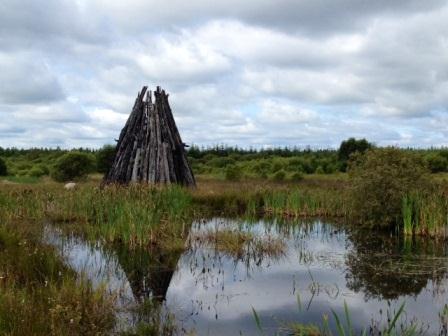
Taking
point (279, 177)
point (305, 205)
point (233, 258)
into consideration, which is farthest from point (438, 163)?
point (233, 258)

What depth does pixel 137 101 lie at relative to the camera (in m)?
20.3

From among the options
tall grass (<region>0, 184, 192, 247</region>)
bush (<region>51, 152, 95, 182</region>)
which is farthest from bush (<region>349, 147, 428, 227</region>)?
bush (<region>51, 152, 95, 182</region>)

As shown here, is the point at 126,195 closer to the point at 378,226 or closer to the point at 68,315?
the point at 378,226

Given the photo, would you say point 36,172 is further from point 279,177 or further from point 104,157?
point 279,177

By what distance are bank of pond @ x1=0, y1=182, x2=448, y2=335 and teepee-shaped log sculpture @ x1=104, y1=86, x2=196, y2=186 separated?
3.74 m

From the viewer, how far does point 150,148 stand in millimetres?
19578

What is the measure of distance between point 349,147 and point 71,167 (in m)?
17.9

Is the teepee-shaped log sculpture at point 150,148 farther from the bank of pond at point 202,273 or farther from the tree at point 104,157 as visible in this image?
the tree at point 104,157

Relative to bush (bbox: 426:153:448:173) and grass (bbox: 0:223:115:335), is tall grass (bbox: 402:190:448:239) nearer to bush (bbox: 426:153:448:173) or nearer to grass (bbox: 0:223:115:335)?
grass (bbox: 0:223:115:335)

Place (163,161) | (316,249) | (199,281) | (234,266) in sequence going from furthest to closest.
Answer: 1. (163,161)
2. (316,249)
3. (234,266)
4. (199,281)

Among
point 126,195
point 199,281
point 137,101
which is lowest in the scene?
point 199,281

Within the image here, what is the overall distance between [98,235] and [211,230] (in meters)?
2.51

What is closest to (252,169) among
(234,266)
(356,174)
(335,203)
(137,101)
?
(137,101)

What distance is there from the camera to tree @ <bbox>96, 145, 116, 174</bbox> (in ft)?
98.0
